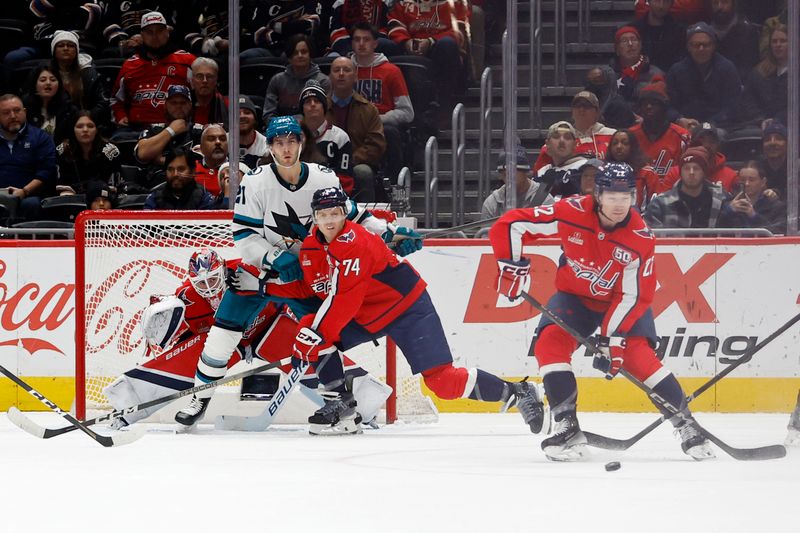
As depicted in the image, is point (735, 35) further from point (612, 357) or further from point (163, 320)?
point (163, 320)

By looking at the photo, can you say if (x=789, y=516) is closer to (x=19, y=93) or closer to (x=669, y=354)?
(x=669, y=354)

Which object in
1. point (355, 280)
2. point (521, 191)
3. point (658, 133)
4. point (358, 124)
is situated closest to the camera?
point (355, 280)

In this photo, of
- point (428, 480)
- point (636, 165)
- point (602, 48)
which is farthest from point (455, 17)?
point (428, 480)

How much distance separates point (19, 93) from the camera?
8648 mm

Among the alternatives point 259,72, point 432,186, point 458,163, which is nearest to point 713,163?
point 458,163

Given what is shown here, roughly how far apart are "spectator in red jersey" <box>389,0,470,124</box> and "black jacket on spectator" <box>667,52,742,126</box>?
4.09 feet

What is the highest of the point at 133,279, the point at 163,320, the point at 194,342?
the point at 133,279

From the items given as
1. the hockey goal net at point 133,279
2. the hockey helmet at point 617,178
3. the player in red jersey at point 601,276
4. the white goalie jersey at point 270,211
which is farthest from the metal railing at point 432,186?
the hockey helmet at point 617,178

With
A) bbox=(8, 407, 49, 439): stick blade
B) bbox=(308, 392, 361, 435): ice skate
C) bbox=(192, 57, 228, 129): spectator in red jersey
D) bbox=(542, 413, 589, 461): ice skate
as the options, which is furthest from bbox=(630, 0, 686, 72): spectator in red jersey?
bbox=(8, 407, 49, 439): stick blade

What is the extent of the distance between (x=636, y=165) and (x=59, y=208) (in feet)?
10.4

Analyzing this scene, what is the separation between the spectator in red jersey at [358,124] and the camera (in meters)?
7.30

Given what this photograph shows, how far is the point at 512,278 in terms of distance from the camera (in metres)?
5.04

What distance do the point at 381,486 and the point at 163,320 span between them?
2.16m

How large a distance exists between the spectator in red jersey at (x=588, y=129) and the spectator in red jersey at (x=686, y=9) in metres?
0.99
